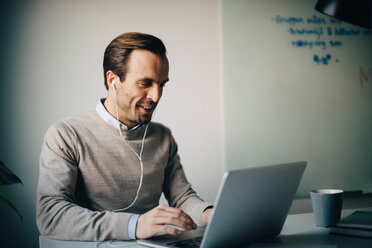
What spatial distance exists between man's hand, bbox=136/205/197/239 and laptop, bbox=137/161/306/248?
2 centimetres

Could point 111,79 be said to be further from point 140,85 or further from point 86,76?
point 86,76

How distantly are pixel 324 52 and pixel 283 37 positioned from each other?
0.29 meters

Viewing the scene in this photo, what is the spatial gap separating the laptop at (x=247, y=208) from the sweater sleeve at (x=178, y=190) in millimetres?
335

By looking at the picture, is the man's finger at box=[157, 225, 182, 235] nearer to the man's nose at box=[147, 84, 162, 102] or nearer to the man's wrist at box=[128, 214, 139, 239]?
the man's wrist at box=[128, 214, 139, 239]

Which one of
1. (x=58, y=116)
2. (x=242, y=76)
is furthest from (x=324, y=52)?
(x=58, y=116)

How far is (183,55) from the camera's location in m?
2.16

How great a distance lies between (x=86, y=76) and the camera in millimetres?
1992

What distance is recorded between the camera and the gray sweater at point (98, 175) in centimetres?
110

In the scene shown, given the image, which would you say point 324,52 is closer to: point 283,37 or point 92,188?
point 283,37

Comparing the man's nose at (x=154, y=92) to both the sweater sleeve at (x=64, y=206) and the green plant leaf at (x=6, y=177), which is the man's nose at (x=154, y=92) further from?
the green plant leaf at (x=6, y=177)

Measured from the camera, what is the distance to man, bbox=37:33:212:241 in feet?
4.36

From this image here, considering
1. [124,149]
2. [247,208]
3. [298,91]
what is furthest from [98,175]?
[298,91]

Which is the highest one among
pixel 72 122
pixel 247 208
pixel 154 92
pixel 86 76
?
pixel 86 76

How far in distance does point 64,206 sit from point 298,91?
1631 mm
